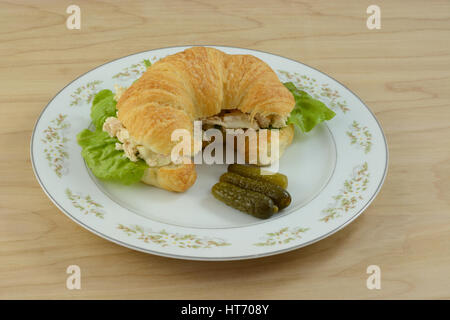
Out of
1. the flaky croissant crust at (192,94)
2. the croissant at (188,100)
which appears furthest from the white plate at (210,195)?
the flaky croissant crust at (192,94)

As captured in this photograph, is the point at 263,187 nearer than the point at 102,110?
Yes

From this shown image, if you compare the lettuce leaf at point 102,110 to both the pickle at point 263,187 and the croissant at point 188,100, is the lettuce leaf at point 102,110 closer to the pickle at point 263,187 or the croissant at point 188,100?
the croissant at point 188,100

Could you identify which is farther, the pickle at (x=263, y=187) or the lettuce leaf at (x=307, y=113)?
the lettuce leaf at (x=307, y=113)

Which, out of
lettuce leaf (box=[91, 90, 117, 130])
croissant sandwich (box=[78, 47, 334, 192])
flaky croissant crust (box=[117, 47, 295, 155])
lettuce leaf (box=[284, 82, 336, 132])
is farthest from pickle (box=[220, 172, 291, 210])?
lettuce leaf (box=[91, 90, 117, 130])

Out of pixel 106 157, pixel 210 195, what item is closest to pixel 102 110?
pixel 106 157

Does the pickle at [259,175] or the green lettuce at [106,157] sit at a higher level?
the green lettuce at [106,157]

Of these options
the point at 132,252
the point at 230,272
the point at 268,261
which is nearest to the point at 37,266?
the point at 132,252

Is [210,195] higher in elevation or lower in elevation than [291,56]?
lower

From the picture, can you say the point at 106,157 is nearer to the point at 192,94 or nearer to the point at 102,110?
the point at 102,110
